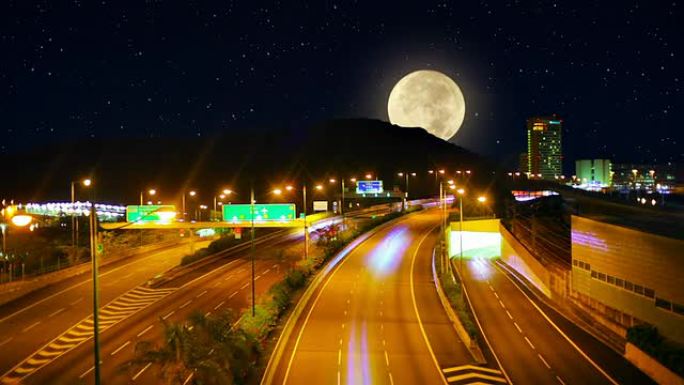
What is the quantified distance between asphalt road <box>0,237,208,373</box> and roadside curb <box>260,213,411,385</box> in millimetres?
10783

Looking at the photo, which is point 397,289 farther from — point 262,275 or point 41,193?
point 41,193

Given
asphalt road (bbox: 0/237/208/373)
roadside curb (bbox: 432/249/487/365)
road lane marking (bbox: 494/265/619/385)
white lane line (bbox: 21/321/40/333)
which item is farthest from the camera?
white lane line (bbox: 21/321/40/333)

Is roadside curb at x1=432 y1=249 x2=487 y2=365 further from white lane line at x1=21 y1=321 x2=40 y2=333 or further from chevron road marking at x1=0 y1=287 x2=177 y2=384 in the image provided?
white lane line at x1=21 y1=321 x2=40 y2=333

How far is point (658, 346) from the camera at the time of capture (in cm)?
2452

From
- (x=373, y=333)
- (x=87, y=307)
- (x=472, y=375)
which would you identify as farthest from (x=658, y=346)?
(x=87, y=307)

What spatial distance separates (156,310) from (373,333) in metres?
13.4

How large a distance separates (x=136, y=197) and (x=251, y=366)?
476ft

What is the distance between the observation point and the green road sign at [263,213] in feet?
146

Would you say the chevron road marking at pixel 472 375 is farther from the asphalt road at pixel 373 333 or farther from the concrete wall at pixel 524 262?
the concrete wall at pixel 524 262

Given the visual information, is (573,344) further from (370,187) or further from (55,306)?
(370,187)

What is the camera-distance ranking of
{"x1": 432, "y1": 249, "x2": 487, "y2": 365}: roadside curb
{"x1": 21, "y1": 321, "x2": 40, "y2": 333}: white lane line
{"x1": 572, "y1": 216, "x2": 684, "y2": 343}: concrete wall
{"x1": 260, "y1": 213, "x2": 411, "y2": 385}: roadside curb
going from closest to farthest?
1. {"x1": 260, "y1": 213, "x2": 411, "y2": 385}: roadside curb
2. {"x1": 432, "y1": 249, "x2": 487, "y2": 365}: roadside curb
3. {"x1": 572, "y1": 216, "x2": 684, "y2": 343}: concrete wall
4. {"x1": 21, "y1": 321, "x2": 40, "y2": 333}: white lane line

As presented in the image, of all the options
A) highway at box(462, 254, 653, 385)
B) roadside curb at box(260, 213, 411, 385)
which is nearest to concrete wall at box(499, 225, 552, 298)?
highway at box(462, 254, 653, 385)

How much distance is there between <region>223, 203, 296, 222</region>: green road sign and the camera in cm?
4456

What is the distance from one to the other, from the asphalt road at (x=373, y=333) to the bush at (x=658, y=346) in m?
7.62
